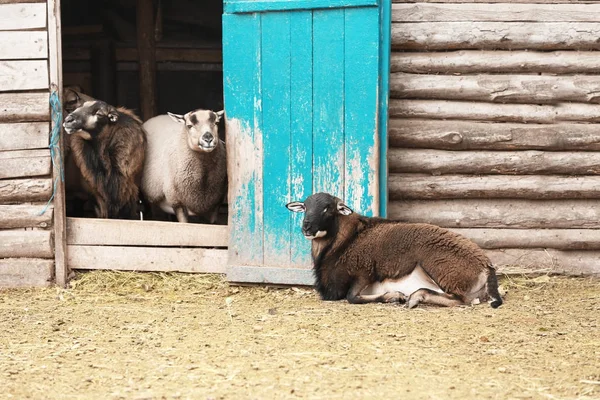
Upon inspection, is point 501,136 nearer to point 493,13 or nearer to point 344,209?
point 493,13

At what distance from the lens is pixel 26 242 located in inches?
343

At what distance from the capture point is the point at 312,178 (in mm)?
8133

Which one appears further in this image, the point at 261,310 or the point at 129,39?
the point at 129,39

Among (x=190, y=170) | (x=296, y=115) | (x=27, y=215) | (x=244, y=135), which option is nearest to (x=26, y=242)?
(x=27, y=215)

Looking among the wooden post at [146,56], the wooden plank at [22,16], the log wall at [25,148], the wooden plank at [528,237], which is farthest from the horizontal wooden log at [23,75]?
the wooden plank at [528,237]

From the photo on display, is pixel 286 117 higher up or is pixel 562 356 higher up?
pixel 286 117

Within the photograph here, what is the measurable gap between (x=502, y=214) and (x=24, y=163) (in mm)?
4747

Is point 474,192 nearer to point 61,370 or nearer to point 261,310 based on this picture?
point 261,310

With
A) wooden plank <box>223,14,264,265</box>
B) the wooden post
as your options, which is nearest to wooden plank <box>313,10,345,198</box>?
wooden plank <box>223,14,264,265</box>

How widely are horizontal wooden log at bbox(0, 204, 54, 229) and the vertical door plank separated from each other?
2207mm

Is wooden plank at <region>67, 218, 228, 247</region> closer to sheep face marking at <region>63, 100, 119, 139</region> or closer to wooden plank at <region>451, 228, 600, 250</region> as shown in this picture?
sheep face marking at <region>63, 100, 119, 139</region>

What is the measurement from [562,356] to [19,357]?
3.75 m

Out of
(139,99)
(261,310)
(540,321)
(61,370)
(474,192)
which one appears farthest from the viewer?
(139,99)

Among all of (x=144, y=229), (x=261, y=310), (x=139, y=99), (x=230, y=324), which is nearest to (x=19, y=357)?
(x=230, y=324)
